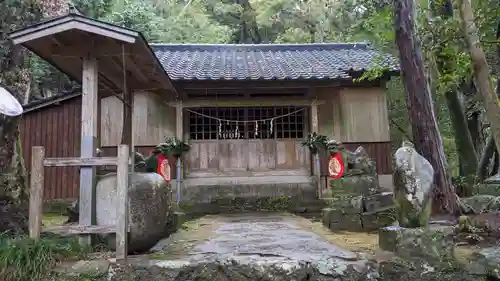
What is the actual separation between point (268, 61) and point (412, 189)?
9.46 meters

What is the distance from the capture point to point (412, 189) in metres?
4.75

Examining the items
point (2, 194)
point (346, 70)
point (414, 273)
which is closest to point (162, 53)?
point (346, 70)

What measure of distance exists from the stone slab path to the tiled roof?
4386 millimetres

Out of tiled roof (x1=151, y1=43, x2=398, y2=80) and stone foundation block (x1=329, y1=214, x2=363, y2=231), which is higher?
tiled roof (x1=151, y1=43, x2=398, y2=80)

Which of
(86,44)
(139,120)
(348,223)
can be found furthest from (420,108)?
(139,120)

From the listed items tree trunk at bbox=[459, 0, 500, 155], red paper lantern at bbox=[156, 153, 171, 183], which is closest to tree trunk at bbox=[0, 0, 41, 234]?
red paper lantern at bbox=[156, 153, 171, 183]

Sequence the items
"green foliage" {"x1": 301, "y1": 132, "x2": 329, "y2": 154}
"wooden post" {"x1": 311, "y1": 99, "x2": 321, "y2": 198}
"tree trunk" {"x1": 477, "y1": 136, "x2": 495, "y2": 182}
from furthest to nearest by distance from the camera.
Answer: "wooden post" {"x1": 311, "y1": 99, "x2": 321, "y2": 198}, "tree trunk" {"x1": 477, "y1": 136, "x2": 495, "y2": 182}, "green foliage" {"x1": 301, "y1": 132, "x2": 329, "y2": 154}

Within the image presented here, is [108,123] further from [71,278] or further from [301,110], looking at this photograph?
[71,278]

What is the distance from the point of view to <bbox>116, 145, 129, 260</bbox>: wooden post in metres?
4.50

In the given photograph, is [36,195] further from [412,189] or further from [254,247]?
[412,189]

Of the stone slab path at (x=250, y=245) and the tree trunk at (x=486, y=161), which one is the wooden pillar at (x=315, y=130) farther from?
the tree trunk at (x=486, y=161)

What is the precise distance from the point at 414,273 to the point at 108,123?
→ 8926mm

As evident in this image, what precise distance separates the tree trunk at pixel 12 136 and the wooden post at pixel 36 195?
616 mm

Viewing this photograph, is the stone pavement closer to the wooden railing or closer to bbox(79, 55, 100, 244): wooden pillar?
the wooden railing
